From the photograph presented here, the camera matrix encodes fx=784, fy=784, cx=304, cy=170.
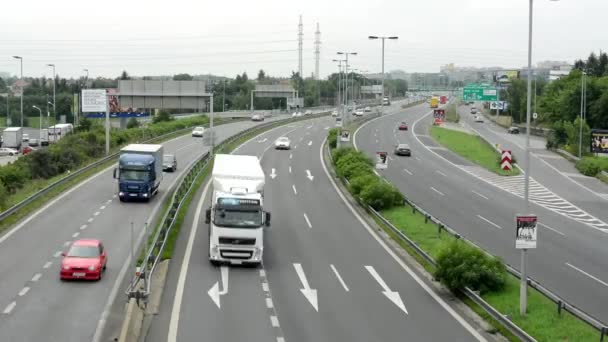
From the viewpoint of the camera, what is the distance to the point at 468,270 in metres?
25.8

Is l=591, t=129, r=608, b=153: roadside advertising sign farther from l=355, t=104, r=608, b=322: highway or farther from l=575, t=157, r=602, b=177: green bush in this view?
l=355, t=104, r=608, b=322: highway

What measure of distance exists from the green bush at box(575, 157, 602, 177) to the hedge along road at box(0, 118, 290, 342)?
128ft

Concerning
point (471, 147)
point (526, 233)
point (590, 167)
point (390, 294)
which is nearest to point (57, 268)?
point (390, 294)

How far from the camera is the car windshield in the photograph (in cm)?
2709

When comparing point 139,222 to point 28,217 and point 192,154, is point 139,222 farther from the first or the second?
point 192,154

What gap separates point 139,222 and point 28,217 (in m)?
5.65

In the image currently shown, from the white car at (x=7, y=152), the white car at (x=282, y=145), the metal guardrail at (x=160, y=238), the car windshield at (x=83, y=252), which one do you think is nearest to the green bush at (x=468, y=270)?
the metal guardrail at (x=160, y=238)

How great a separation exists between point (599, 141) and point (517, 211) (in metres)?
32.7

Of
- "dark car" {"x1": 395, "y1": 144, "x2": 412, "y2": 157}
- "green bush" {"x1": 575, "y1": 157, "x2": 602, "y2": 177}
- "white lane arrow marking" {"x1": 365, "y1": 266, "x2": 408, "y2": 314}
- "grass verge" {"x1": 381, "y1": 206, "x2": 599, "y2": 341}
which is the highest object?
"dark car" {"x1": 395, "y1": 144, "x2": 412, "y2": 157}

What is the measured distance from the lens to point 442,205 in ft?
160

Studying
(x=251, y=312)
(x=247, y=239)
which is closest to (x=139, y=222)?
(x=247, y=239)

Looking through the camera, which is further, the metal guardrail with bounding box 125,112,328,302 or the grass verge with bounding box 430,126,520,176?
the grass verge with bounding box 430,126,520,176

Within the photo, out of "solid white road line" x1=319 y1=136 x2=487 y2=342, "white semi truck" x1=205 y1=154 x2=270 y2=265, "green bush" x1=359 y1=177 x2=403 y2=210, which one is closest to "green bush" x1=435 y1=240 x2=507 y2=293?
"solid white road line" x1=319 y1=136 x2=487 y2=342

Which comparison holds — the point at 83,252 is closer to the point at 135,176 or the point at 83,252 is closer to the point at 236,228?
the point at 236,228
